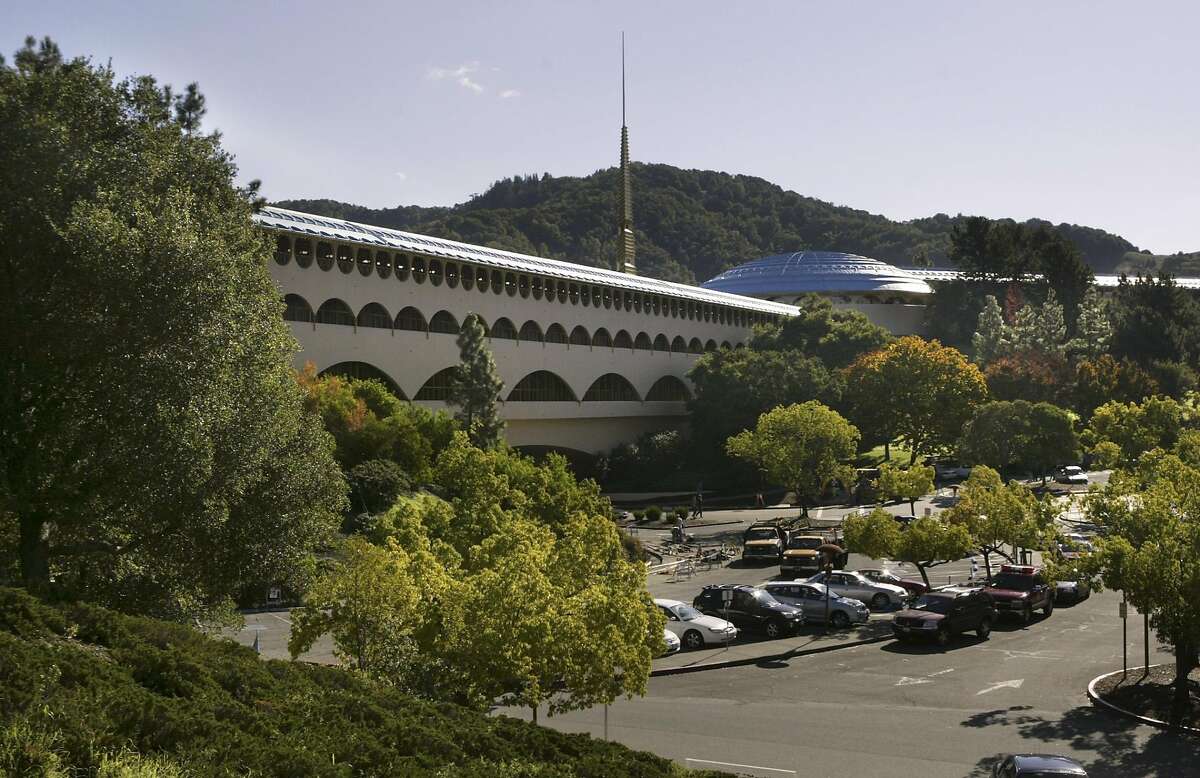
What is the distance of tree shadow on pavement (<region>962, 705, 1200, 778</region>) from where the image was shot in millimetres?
16812

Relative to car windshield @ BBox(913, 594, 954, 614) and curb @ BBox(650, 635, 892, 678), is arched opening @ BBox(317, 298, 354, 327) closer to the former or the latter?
curb @ BBox(650, 635, 892, 678)

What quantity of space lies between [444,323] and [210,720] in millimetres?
46469

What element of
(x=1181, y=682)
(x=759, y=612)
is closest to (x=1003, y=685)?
(x=1181, y=682)

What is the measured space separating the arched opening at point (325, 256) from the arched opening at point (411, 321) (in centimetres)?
517

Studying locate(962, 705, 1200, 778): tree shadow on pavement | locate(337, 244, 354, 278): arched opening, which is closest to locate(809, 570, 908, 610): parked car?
locate(962, 705, 1200, 778): tree shadow on pavement

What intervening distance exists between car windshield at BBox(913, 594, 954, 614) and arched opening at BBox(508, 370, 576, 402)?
117ft

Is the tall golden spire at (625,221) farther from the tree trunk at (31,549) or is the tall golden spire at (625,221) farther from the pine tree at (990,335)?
the tree trunk at (31,549)

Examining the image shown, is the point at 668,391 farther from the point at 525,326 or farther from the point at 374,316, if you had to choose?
the point at 374,316

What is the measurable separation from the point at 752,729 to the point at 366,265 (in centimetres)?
3617

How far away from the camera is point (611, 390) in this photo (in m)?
70.9

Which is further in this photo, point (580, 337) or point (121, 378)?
point (580, 337)

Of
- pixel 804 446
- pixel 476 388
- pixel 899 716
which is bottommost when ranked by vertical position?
pixel 899 716

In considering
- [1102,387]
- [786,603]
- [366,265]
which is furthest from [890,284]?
[786,603]

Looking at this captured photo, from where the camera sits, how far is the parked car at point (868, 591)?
3275 cm
